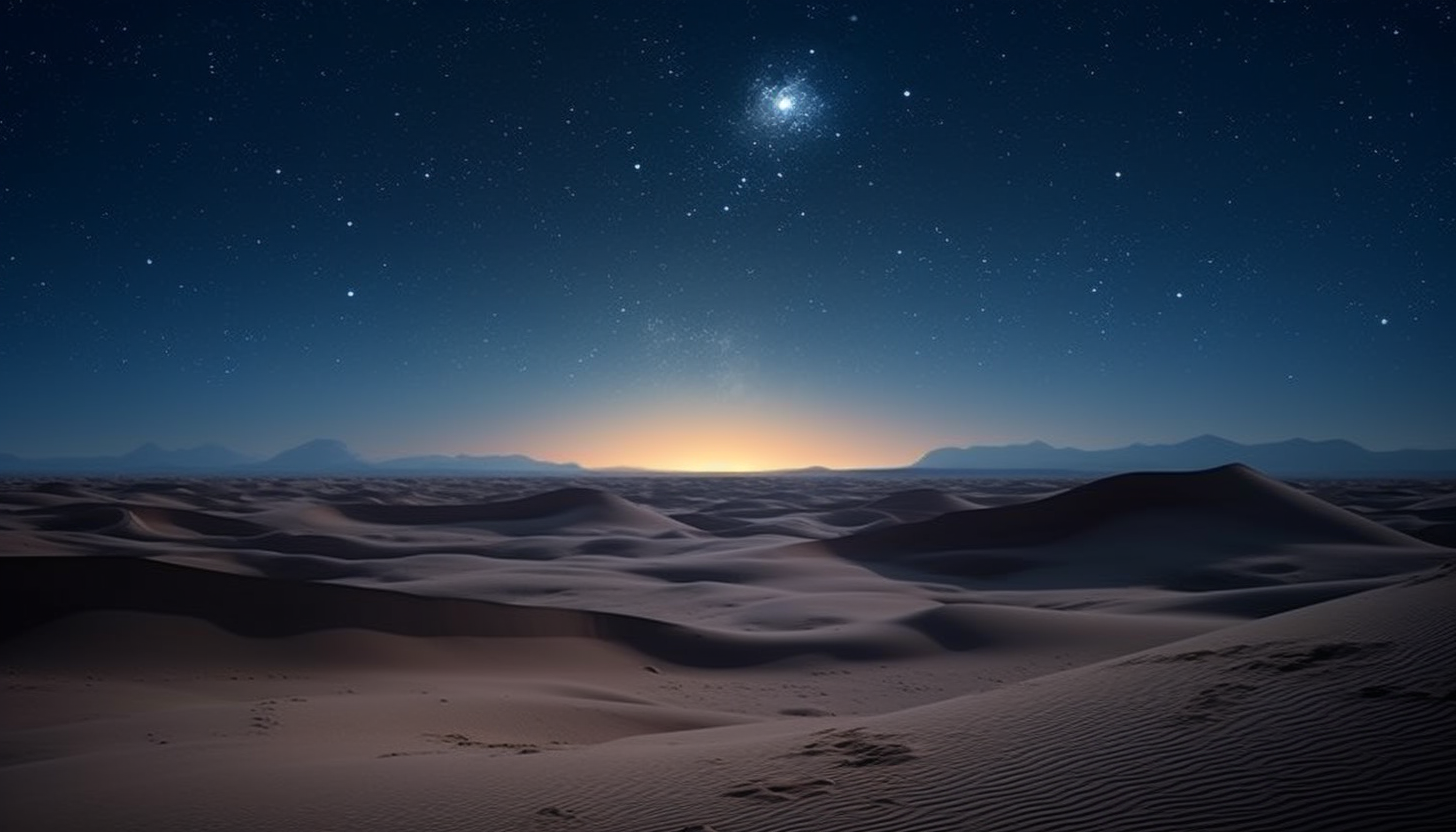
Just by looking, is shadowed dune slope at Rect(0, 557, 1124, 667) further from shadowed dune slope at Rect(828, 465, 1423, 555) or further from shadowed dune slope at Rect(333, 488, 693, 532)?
shadowed dune slope at Rect(333, 488, 693, 532)

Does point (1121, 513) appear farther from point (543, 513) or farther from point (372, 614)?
point (543, 513)

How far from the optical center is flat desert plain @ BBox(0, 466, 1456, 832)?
3480mm

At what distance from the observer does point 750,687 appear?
1095cm

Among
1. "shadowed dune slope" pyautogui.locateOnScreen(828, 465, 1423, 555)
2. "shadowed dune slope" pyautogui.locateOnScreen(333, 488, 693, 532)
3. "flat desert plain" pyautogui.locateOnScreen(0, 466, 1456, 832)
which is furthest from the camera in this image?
"shadowed dune slope" pyautogui.locateOnScreen(333, 488, 693, 532)

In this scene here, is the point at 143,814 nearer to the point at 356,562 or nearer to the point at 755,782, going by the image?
A: the point at 755,782

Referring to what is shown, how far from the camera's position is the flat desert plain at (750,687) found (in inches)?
137

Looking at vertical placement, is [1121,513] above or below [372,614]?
above

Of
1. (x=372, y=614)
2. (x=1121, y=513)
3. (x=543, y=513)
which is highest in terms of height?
(x=1121, y=513)

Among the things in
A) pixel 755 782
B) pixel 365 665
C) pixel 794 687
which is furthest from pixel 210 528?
pixel 755 782

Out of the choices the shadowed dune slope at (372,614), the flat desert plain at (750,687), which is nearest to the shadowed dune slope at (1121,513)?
the flat desert plain at (750,687)

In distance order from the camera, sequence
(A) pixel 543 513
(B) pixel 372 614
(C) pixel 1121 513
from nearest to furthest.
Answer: (B) pixel 372 614, (C) pixel 1121 513, (A) pixel 543 513

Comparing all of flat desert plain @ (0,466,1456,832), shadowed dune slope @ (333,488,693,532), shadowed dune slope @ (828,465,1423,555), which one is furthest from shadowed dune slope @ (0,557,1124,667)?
shadowed dune slope @ (333,488,693,532)

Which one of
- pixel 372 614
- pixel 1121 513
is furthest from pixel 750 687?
pixel 1121 513

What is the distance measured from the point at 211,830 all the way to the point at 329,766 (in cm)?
121
